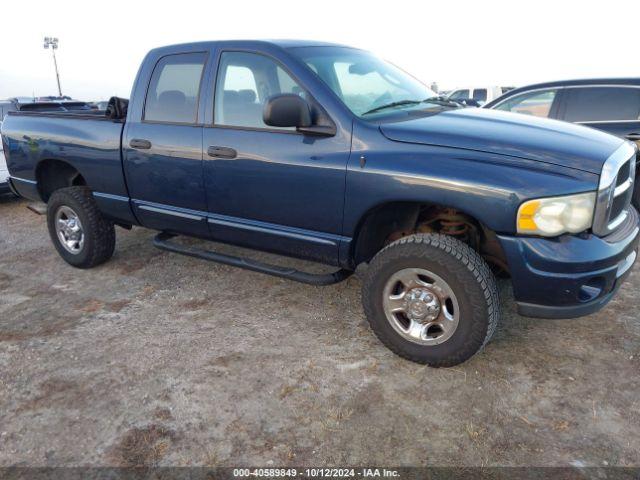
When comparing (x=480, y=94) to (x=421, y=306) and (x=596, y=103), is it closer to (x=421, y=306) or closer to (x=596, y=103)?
(x=596, y=103)

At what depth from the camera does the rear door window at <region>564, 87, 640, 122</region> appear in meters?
5.26

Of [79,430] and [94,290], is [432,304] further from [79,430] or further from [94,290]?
[94,290]

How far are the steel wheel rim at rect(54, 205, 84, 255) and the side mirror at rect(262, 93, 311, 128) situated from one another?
2.58m

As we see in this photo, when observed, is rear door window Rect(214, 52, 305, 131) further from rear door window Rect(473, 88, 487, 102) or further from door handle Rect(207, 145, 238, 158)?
rear door window Rect(473, 88, 487, 102)

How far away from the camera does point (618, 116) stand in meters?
5.32

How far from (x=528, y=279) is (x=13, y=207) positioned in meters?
7.39

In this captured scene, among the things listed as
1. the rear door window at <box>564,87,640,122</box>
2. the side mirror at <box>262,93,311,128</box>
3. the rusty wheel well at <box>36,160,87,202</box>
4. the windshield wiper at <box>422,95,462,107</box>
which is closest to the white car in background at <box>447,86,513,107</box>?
the rear door window at <box>564,87,640,122</box>

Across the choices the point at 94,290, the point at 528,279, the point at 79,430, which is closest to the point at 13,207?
the point at 94,290

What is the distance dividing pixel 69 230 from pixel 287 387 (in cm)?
301

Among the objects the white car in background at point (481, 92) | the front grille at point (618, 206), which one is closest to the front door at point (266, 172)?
the front grille at point (618, 206)

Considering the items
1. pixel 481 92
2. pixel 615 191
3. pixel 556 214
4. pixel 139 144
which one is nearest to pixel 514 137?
pixel 556 214

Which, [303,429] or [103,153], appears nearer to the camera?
[303,429]

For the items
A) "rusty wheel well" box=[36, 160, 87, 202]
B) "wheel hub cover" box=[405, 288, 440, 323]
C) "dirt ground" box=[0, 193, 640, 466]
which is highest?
"rusty wheel well" box=[36, 160, 87, 202]

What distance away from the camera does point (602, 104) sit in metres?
5.41
